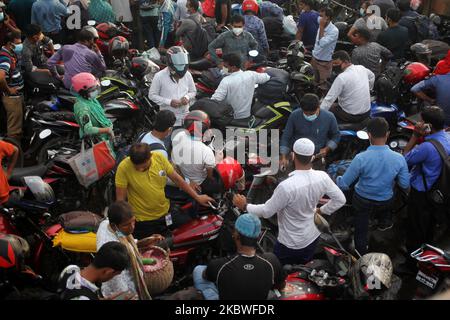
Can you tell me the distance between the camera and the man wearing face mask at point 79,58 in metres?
7.83

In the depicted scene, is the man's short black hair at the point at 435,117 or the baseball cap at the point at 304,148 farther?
the man's short black hair at the point at 435,117

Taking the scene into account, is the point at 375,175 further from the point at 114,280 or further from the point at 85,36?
the point at 85,36

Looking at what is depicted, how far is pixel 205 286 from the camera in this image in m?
4.18

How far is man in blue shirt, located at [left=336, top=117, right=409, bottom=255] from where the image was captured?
528 centimetres

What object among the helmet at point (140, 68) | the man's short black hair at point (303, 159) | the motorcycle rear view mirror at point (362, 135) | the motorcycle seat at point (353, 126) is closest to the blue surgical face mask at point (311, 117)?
the motorcycle rear view mirror at point (362, 135)

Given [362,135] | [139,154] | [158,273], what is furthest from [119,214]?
[362,135]

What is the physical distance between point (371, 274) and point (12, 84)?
5.98 metres

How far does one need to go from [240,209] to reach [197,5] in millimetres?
6201

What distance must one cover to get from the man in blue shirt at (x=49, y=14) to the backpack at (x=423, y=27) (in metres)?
7.10

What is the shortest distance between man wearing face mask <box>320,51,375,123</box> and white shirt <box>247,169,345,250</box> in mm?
2368

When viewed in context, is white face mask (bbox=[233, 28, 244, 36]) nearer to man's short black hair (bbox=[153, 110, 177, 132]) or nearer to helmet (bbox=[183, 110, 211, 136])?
helmet (bbox=[183, 110, 211, 136])

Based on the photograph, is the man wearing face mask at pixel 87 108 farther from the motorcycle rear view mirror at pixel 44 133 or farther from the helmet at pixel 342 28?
the helmet at pixel 342 28

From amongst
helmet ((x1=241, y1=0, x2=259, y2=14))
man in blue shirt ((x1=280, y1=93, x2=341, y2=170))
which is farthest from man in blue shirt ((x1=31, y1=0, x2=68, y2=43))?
man in blue shirt ((x1=280, y1=93, x2=341, y2=170))

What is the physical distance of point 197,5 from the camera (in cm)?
1022
